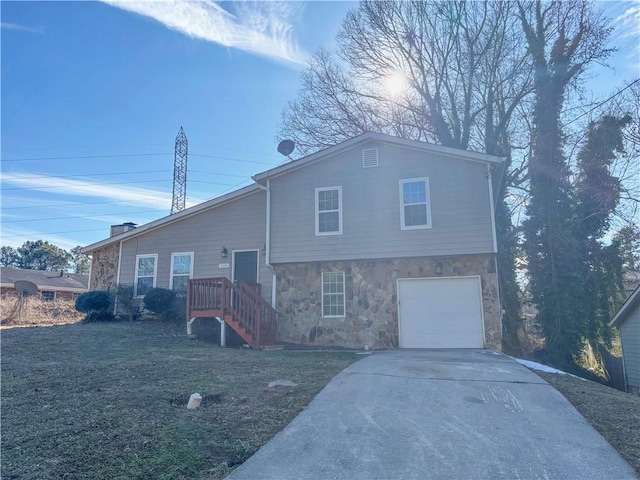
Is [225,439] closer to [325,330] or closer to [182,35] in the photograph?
[325,330]

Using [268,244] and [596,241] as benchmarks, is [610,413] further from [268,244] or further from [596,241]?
[596,241]

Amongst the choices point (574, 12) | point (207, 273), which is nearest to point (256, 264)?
point (207, 273)

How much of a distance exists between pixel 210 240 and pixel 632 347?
1473cm

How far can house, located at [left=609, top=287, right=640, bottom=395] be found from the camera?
45.2ft

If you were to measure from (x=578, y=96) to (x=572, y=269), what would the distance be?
6575mm

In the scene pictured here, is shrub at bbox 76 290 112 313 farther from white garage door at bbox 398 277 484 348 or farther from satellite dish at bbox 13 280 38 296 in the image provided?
white garage door at bbox 398 277 484 348

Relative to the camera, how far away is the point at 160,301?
1318cm

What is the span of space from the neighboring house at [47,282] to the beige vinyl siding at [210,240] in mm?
17648

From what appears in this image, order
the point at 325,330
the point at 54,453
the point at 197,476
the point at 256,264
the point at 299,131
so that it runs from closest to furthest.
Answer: the point at 197,476
the point at 54,453
the point at 325,330
the point at 256,264
the point at 299,131

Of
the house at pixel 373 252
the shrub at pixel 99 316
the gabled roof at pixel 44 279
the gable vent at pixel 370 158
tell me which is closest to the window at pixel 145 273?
the shrub at pixel 99 316

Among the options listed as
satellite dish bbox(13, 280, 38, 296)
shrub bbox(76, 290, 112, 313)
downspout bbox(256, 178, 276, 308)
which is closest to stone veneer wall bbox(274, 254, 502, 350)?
downspout bbox(256, 178, 276, 308)

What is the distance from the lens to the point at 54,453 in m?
3.70

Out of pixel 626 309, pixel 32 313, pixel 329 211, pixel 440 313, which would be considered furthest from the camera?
pixel 32 313

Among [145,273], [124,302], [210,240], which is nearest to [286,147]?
[210,240]
